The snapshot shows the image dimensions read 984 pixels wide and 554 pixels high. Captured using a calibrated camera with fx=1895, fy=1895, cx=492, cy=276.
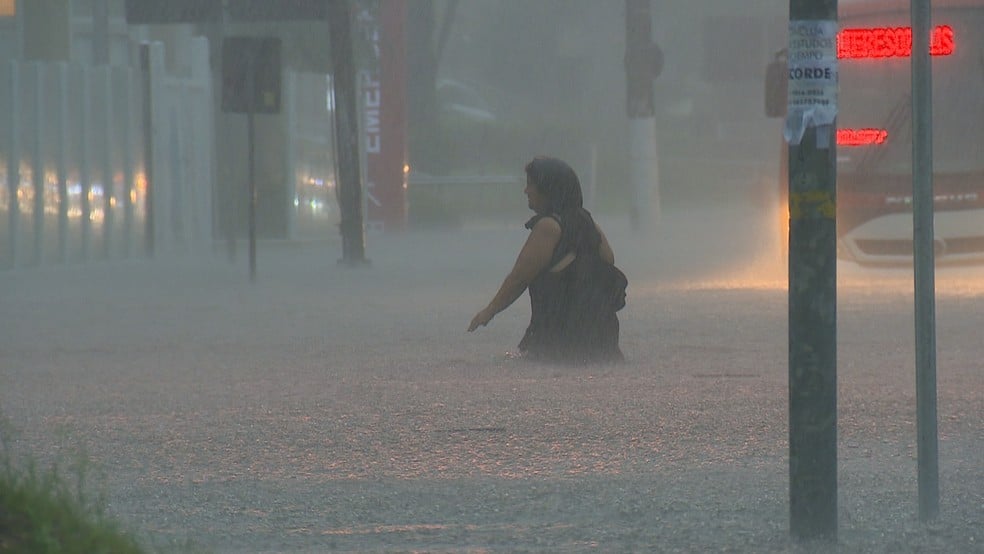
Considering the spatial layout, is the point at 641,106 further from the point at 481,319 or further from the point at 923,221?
the point at 923,221

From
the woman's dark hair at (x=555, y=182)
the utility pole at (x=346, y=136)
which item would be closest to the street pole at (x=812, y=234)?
the woman's dark hair at (x=555, y=182)

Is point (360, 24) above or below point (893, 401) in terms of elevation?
above

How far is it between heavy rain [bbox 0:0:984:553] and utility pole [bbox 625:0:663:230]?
0.06 metres

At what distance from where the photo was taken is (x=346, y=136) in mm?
22156

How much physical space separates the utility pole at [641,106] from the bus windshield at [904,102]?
11.6m

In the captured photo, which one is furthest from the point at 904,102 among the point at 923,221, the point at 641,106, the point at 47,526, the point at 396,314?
the point at 47,526

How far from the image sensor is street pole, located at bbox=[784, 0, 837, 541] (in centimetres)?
573

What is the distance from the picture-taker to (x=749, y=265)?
72.7 ft

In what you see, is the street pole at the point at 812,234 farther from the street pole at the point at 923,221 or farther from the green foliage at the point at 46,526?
the green foliage at the point at 46,526

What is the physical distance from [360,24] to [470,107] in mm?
31770

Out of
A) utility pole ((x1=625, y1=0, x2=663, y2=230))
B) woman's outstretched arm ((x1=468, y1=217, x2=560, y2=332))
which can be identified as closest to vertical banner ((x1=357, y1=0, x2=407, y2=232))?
utility pole ((x1=625, y1=0, x2=663, y2=230))

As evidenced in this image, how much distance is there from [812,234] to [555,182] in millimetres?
5429

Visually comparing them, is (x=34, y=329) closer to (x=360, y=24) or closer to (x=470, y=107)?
(x=360, y=24)

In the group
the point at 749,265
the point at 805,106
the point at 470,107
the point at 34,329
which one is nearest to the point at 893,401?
the point at 805,106
